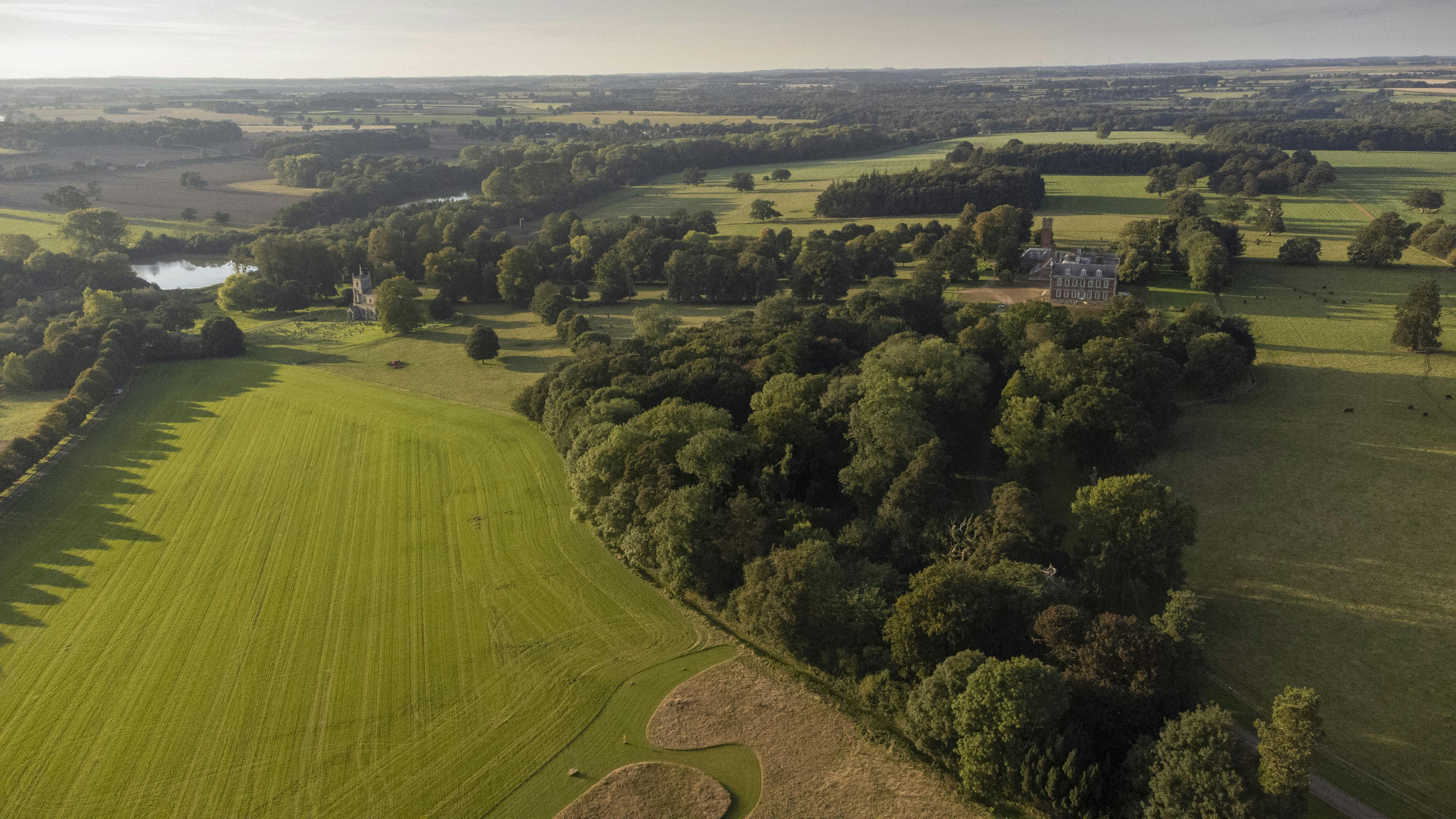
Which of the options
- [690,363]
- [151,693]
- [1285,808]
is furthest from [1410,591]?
[151,693]

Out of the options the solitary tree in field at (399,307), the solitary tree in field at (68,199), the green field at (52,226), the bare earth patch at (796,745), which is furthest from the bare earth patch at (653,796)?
the solitary tree in field at (68,199)

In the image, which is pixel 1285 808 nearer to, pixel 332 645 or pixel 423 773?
pixel 423 773

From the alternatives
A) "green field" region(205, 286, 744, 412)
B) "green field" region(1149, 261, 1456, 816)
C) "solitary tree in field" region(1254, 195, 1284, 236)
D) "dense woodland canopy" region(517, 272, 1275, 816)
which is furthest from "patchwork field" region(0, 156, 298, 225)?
"solitary tree in field" region(1254, 195, 1284, 236)

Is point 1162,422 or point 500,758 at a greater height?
point 1162,422

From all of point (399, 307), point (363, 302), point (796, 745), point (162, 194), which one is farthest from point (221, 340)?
point (162, 194)

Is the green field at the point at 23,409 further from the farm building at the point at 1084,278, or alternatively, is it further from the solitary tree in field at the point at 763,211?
the solitary tree in field at the point at 763,211

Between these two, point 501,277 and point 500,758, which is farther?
point 501,277

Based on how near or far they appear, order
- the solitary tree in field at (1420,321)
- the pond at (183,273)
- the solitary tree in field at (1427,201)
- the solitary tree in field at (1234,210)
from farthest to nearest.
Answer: the pond at (183,273) < the solitary tree in field at (1427,201) < the solitary tree in field at (1234,210) < the solitary tree in field at (1420,321)
